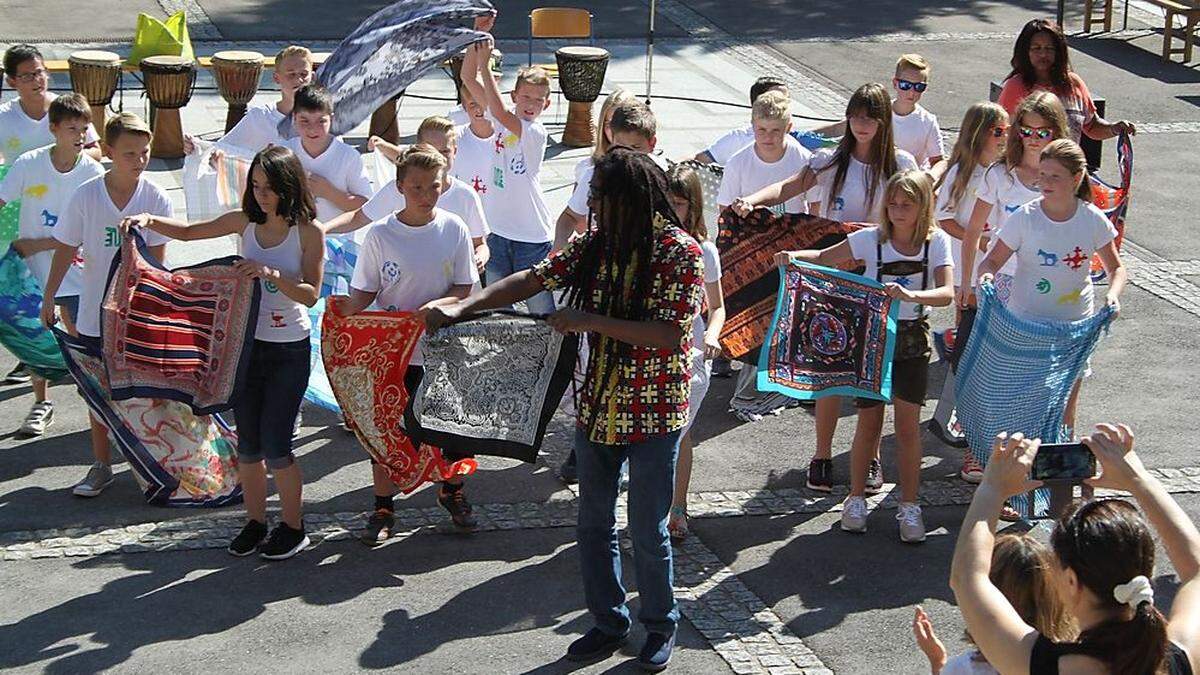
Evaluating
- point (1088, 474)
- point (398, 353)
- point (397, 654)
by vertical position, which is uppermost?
point (1088, 474)

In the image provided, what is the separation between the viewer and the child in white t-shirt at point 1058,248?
718 cm

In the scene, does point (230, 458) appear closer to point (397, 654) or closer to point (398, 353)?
point (398, 353)

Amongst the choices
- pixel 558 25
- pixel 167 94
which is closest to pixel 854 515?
pixel 167 94

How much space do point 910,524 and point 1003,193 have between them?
5.91 feet

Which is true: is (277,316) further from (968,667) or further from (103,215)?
(968,667)

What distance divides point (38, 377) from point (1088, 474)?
5.75 metres

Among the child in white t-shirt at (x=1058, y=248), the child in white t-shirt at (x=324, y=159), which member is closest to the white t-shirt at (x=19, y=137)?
the child in white t-shirt at (x=324, y=159)

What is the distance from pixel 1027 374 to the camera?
7.27 m

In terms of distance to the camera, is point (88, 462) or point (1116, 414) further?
point (1116, 414)

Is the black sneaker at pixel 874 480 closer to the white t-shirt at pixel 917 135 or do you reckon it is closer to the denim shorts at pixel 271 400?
the white t-shirt at pixel 917 135

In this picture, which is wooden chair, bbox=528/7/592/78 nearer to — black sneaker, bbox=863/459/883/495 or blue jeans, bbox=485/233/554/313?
blue jeans, bbox=485/233/554/313

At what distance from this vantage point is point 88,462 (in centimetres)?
789

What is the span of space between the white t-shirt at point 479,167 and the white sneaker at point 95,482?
236 cm

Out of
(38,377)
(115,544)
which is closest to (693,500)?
(115,544)
